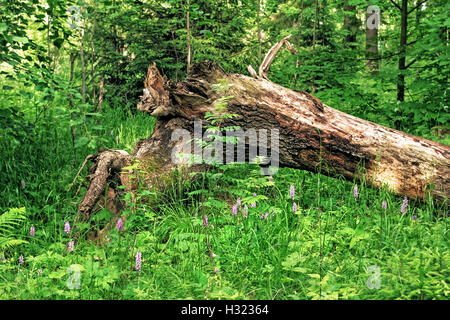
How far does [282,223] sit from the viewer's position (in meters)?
3.16

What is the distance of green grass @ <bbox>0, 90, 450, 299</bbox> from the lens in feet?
7.42

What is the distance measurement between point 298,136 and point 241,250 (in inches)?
60.8

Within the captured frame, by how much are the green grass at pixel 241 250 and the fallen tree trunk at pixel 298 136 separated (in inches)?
9.5

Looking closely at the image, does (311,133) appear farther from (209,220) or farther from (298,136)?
(209,220)

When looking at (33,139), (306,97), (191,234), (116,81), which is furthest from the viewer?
(116,81)

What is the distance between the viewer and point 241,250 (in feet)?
9.15

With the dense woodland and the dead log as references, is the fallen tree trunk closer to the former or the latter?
the dead log

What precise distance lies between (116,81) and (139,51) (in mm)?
1063

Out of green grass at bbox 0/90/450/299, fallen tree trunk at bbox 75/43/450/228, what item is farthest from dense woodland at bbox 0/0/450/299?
fallen tree trunk at bbox 75/43/450/228

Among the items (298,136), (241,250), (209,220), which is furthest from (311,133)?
(241,250)

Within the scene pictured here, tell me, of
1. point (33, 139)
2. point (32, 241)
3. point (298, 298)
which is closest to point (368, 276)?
point (298, 298)

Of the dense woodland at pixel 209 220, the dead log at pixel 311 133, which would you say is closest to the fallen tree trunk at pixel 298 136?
the dead log at pixel 311 133

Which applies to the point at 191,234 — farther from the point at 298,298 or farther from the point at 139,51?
the point at 139,51

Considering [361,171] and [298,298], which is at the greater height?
[361,171]
